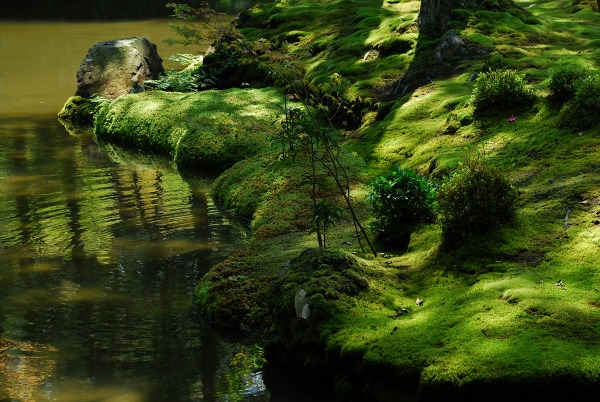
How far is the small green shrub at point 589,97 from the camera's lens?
10.1 metres

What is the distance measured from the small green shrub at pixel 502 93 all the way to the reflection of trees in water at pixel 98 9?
89.9 ft

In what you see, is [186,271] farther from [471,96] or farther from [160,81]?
[160,81]

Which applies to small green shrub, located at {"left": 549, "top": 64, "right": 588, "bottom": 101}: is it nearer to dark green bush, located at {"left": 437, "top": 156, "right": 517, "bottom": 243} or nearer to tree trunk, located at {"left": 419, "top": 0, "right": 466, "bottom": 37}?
dark green bush, located at {"left": 437, "top": 156, "right": 517, "bottom": 243}

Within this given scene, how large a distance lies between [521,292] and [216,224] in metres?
6.12

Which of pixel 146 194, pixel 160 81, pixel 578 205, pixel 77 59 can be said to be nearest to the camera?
pixel 578 205

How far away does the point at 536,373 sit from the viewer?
5656mm

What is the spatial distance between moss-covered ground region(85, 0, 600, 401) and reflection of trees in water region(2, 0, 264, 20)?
2554cm

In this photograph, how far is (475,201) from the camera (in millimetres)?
7812

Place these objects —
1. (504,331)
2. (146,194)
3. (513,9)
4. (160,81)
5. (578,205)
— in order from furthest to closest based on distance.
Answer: (160,81), (513,9), (146,194), (578,205), (504,331)

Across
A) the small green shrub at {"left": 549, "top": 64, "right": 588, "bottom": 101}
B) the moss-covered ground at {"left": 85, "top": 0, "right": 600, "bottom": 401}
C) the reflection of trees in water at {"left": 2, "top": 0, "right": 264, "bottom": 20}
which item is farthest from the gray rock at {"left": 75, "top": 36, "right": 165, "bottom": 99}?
the reflection of trees in water at {"left": 2, "top": 0, "right": 264, "bottom": 20}

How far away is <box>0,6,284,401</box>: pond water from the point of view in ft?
24.5

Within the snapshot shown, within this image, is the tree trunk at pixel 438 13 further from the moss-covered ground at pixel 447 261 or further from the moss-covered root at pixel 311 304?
the moss-covered root at pixel 311 304

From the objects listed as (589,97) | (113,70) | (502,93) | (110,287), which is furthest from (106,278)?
(113,70)

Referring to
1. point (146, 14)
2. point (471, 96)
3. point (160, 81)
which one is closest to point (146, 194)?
point (471, 96)
